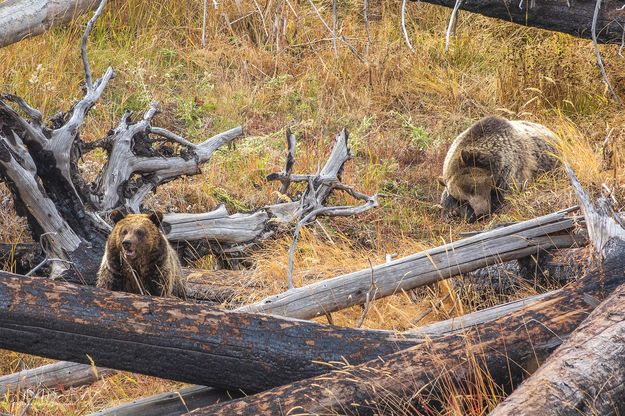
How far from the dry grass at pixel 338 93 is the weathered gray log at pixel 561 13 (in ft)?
5.84

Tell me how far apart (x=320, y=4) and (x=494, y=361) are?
26.0ft

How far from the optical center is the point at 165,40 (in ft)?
36.4

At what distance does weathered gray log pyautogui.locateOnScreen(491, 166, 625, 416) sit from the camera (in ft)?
11.6

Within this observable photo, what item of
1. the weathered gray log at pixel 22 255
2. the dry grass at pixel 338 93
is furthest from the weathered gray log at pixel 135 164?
the dry grass at pixel 338 93

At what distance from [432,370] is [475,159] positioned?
463cm

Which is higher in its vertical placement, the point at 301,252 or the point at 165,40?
the point at 165,40

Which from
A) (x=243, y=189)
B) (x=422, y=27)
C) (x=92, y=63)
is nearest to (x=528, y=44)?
(x=422, y=27)

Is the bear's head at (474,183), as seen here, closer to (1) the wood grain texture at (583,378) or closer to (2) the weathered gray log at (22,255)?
(2) the weathered gray log at (22,255)

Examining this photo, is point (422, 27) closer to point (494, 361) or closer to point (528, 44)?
point (528, 44)

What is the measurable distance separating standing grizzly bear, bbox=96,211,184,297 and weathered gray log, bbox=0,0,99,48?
4.42 feet

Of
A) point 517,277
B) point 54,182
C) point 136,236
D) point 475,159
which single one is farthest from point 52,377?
point 475,159

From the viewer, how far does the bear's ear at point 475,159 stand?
854cm

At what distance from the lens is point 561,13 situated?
18.5ft

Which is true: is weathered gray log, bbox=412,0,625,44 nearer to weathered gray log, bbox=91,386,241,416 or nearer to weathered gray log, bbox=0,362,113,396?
weathered gray log, bbox=91,386,241,416
